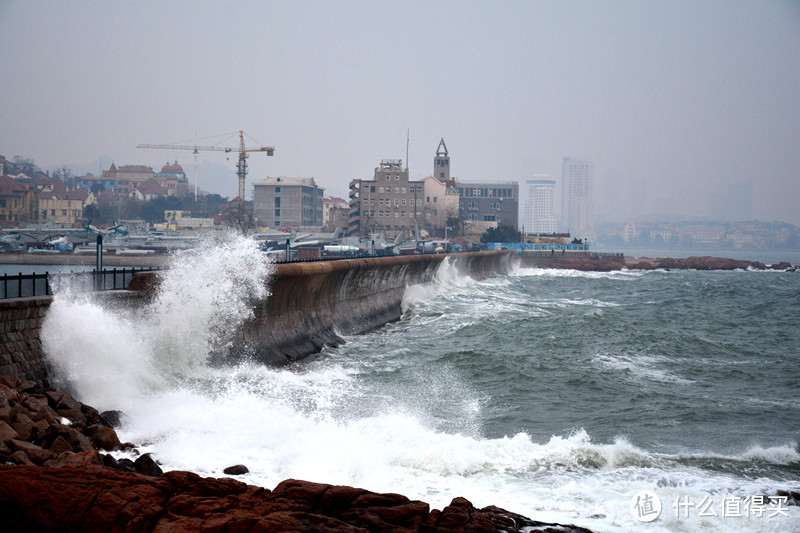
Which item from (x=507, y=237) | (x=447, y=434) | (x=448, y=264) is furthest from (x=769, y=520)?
(x=507, y=237)

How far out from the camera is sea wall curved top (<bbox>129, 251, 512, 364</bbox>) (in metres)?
17.1

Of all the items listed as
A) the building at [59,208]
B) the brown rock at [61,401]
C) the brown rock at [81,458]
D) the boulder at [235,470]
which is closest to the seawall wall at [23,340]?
the brown rock at [61,401]

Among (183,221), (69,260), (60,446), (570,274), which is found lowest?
(570,274)

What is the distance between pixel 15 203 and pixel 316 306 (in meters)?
70.5

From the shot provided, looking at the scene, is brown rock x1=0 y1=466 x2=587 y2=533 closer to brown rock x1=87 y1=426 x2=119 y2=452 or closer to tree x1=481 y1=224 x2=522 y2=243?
brown rock x1=87 y1=426 x2=119 y2=452

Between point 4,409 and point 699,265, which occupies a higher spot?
point 4,409

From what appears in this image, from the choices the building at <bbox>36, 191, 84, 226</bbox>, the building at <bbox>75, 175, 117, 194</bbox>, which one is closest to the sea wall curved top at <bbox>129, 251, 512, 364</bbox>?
the building at <bbox>36, 191, 84, 226</bbox>

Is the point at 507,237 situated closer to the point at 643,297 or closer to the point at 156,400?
the point at 643,297

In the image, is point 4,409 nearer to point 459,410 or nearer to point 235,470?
point 235,470

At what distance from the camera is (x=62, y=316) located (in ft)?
40.3

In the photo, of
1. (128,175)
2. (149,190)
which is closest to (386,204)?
(149,190)

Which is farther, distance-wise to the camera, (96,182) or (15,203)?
(96,182)

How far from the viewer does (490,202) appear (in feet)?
507

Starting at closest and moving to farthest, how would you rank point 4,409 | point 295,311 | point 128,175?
point 4,409
point 295,311
point 128,175
